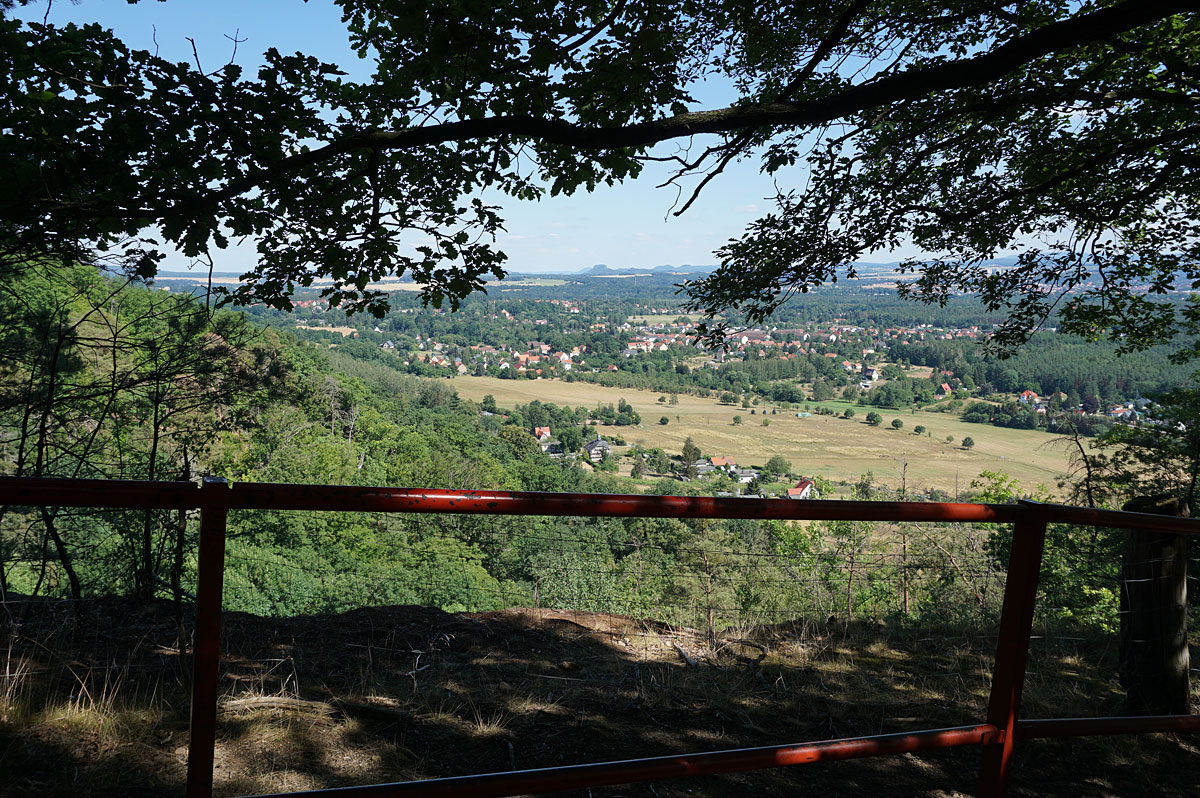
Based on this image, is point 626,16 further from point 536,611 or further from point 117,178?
point 536,611

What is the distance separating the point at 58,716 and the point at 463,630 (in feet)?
6.68

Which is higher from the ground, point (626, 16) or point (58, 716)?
point (626, 16)

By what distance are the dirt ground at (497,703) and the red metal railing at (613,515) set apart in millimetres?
931

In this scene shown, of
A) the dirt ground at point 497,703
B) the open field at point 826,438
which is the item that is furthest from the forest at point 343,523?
the open field at point 826,438

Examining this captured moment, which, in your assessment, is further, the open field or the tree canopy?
the open field

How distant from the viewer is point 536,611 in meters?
4.96

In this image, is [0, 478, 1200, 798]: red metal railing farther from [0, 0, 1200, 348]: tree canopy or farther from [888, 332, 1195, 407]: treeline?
[888, 332, 1195, 407]: treeline

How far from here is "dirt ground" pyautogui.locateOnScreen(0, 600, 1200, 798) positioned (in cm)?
254

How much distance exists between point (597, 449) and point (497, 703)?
55293mm

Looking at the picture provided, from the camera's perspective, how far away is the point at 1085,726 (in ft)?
6.77

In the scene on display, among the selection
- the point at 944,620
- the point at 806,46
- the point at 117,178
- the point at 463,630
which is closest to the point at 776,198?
the point at 806,46

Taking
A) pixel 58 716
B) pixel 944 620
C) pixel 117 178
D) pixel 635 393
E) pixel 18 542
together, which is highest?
pixel 117 178

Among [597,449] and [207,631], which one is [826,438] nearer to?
[597,449]

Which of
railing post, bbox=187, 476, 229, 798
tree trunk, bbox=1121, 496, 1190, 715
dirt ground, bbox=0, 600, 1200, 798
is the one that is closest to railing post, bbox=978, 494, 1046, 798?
dirt ground, bbox=0, 600, 1200, 798
